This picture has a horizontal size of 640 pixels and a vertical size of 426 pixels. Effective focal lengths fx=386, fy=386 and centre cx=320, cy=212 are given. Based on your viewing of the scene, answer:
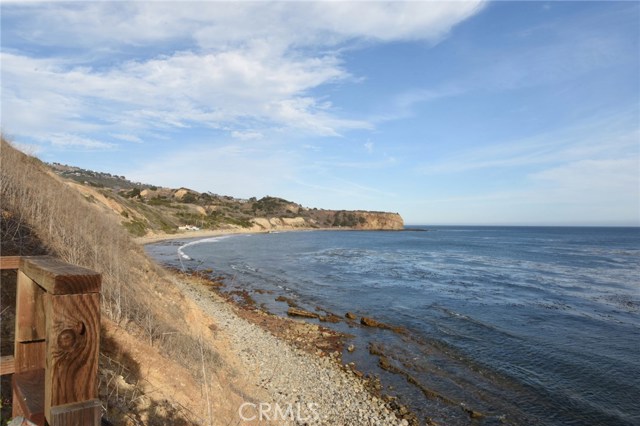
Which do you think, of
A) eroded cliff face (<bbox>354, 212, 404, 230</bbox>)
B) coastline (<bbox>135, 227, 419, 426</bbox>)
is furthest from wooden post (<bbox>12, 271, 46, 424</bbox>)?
eroded cliff face (<bbox>354, 212, 404, 230</bbox>)

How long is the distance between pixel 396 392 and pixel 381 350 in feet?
11.5

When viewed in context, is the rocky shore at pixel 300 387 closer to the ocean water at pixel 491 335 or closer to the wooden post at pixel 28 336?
the ocean water at pixel 491 335

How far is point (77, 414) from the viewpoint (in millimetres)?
1611

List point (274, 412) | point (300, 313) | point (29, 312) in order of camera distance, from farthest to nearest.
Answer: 1. point (300, 313)
2. point (274, 412)
3. point (29, 312)

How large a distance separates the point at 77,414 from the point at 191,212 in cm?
10387

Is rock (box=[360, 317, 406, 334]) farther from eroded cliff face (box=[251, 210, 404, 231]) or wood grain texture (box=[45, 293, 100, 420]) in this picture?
eroded cliff face (box=[251, 210, 404, 231])

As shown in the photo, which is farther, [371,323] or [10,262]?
[371,323]

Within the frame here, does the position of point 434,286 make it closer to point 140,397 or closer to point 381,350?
point 381,350

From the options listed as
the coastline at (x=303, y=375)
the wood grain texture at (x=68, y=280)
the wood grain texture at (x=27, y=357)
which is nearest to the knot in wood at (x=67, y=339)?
the wood grain texture at (x=68, y=280)

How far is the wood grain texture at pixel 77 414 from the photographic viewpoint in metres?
1.57

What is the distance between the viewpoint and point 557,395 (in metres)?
12.0

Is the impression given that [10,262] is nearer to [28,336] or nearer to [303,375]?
[28,336]

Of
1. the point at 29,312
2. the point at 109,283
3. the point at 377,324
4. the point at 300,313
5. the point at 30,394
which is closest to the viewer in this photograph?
the point at 30,394

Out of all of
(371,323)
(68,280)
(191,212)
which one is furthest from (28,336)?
(191,212)
